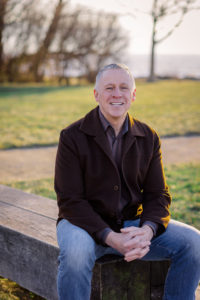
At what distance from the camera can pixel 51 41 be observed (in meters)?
23.1

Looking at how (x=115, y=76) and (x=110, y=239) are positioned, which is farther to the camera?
(x=115, y=76)

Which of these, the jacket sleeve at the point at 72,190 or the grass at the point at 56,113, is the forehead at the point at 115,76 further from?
the grass at the point at 56,113

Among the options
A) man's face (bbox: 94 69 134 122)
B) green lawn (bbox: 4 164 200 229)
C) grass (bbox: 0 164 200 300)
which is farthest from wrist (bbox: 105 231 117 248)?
green lawn (bbox: 4 164 200 229)

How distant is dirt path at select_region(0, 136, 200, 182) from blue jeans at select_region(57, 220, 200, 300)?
3349 millimetres

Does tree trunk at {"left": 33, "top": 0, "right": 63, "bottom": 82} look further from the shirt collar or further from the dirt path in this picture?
the shirt collar

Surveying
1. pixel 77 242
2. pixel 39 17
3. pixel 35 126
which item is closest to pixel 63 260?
pixel 77 242

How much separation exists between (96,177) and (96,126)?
0.30 metres

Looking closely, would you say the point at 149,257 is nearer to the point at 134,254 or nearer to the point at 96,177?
the point at 134,254

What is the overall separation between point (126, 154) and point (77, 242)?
2.02 feet

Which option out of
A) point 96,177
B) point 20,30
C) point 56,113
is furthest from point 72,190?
point 20,30

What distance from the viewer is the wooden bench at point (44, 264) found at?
7.66ft

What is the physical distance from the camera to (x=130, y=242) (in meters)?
2.18

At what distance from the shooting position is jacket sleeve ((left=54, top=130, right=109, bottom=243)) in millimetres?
2285

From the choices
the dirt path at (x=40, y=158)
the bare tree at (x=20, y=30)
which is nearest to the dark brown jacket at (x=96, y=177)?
the dirt path at (x=40, y=158)
